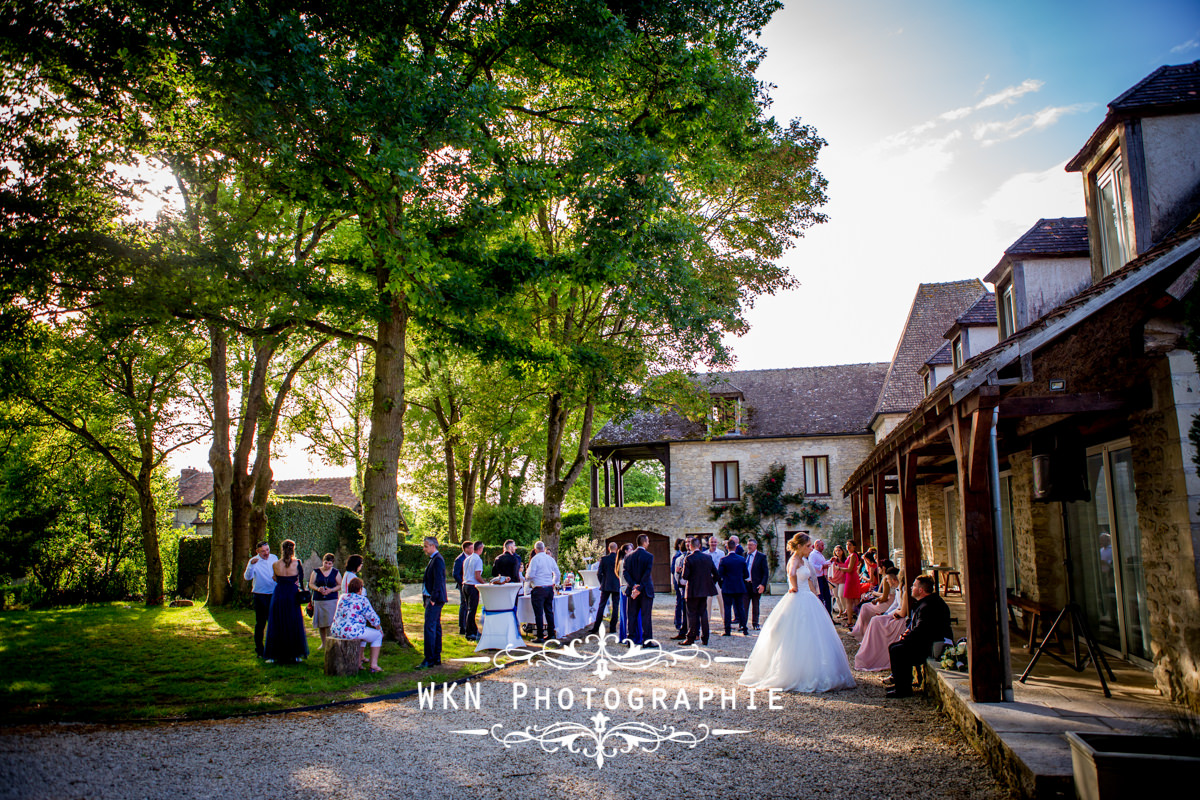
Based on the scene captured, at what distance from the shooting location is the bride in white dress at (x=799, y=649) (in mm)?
8555

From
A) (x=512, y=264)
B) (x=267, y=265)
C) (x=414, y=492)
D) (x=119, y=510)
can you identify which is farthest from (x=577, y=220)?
(x=414, y=492)

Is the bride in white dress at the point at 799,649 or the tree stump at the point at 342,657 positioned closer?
the bride in white dress at the point at 799,649

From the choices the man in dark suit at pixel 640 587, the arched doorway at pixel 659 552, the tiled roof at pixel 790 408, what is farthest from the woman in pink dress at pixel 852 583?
the arched doorway at pixel 659 552

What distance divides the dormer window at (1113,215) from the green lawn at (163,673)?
9.73 metres

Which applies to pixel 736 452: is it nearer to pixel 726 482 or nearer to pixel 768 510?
pixel 726 482

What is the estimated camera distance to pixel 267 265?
10.9 meters

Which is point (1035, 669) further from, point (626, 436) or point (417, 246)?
point (626, 436)

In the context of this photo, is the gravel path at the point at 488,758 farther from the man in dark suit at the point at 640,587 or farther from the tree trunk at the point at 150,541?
the tree trunk at the point at 150,541

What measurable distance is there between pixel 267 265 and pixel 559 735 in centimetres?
815

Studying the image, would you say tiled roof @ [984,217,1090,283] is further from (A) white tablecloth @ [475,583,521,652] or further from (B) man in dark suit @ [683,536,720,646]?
(A) white tablecloth @ [475,583,521,652]

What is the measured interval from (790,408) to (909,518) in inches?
827

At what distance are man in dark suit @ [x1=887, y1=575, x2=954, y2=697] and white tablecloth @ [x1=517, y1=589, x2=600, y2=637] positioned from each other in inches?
243

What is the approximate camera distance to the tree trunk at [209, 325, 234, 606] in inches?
695

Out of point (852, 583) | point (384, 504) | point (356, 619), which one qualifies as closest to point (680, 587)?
point (852, 583)
